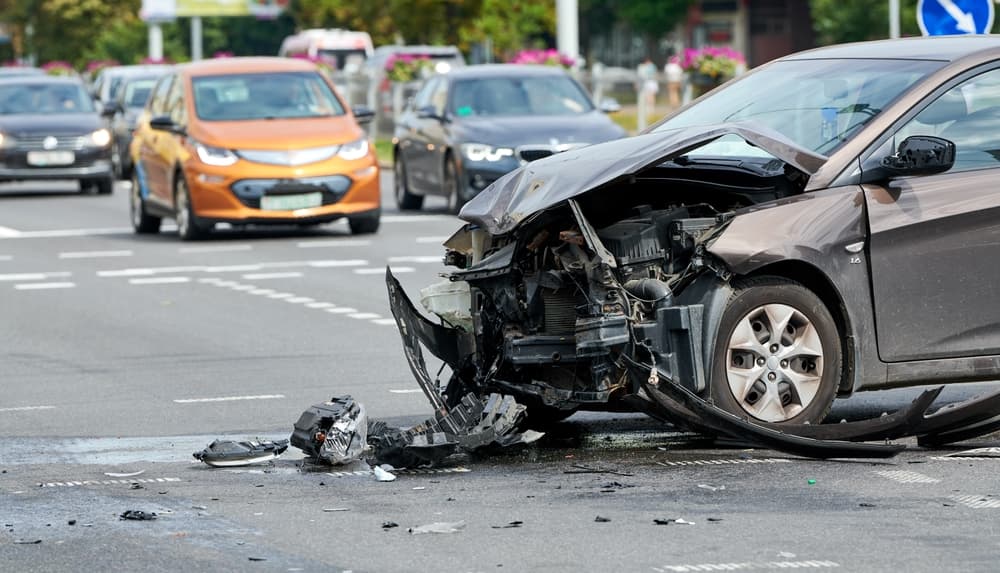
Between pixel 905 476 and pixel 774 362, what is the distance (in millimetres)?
787

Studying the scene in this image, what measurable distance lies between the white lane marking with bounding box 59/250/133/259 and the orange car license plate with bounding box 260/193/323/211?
143cm

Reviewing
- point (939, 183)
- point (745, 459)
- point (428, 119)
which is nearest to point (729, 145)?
point (939, 183)

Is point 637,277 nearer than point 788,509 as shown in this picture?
No

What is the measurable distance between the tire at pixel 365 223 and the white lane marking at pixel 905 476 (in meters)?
13.8

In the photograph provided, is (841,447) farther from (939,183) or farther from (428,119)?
(428,119)

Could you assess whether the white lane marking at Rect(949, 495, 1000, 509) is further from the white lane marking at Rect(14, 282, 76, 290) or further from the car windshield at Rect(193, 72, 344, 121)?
the car windshield at Rect(193, 72, 344, 121)

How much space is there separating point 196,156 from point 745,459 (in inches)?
527

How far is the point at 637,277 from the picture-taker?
8172 mm

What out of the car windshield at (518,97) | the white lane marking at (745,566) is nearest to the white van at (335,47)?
the car windshield at (518,97)

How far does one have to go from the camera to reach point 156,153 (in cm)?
2217

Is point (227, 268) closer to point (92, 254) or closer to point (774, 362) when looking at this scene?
point (92, 254)

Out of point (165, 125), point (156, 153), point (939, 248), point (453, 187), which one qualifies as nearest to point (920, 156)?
point (939, 248)

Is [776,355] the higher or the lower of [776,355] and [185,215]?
the higher

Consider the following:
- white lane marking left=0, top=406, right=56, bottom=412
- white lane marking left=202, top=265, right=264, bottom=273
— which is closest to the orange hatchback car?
white lane marking left=202, top=265, right=264, bottom=273
